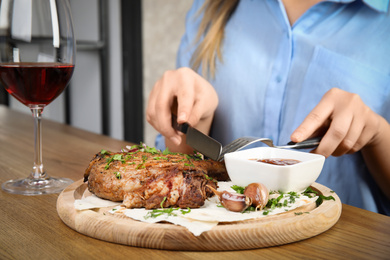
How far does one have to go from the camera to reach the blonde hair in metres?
2.19

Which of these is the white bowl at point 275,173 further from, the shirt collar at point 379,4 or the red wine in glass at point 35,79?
the shirt collar at point 379,4

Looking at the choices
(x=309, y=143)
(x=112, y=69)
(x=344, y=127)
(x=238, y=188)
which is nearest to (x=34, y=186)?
(x=238, y=188)

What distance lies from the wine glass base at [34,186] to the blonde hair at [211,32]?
1.24 m

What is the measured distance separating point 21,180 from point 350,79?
1392mm

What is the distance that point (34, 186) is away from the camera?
1.12m

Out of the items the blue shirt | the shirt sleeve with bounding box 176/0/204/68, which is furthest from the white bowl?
the shirt sleeve with bounding box 176/0/204/68

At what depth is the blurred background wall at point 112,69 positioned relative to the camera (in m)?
4.84

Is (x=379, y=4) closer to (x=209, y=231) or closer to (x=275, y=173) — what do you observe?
(x=275, y=173)

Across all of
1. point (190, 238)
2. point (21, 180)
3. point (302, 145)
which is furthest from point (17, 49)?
point (302, 145)

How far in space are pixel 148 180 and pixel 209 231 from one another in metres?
0.25

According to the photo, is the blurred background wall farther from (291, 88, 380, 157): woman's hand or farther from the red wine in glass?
the red wine in glass

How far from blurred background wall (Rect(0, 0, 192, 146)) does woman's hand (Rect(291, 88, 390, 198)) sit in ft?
11.2

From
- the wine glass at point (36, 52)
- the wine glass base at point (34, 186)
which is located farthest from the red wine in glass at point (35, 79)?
the wine glass base at point (34, 186)

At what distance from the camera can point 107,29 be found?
198 inches
